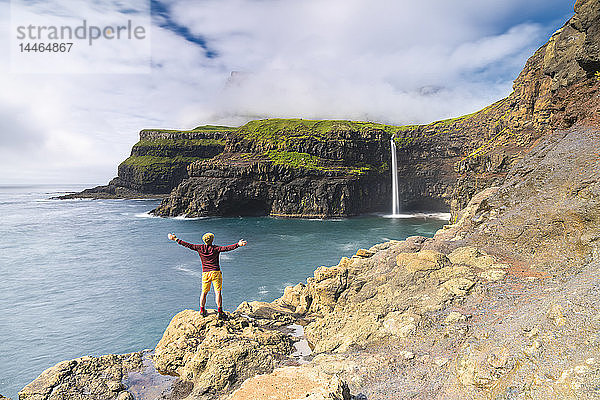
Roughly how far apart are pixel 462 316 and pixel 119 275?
118 ft

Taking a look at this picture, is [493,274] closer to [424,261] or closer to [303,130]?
[424,261]

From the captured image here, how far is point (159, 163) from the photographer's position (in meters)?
158

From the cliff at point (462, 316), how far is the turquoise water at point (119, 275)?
454 inches

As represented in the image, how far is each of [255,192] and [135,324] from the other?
67.5m

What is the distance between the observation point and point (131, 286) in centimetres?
3131

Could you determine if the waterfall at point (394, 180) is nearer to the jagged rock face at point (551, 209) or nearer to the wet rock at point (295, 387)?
the jagged rock face at point (551, 209)

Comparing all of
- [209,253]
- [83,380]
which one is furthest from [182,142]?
[83,380]

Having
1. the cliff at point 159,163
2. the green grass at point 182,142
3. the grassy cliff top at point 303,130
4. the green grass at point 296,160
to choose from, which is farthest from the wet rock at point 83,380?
the green grass at point 182,142

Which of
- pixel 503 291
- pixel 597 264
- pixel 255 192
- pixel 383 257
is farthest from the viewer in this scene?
pixel 255 192

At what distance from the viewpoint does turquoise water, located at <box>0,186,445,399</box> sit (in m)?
20.1

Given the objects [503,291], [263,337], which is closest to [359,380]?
[263,337]

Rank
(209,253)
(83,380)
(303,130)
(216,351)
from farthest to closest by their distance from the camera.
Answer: (303,130) → (209,253) → (216,351) → (83,380)

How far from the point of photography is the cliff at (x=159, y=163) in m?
156

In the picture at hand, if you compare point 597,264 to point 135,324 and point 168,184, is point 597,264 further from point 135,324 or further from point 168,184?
point 168,184
